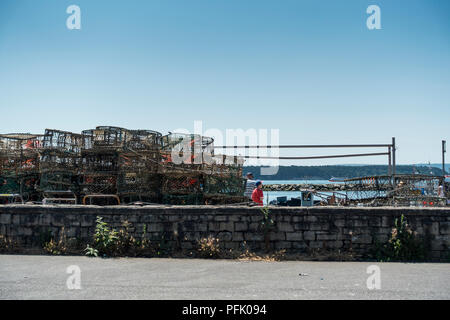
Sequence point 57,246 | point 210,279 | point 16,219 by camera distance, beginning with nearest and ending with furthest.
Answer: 1. point 210,279
2. point 57,246
3. point 16,219

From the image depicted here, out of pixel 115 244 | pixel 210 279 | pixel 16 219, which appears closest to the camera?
pixel 210 279

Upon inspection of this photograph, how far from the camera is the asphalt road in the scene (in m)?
6.39

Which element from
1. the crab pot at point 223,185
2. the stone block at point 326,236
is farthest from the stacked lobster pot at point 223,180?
the stone block at point 326,236

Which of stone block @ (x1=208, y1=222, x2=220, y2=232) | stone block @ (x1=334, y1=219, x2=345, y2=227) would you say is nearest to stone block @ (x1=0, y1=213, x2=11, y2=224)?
stone block @ (x1=208, y1=222, x2=220, y2=232)

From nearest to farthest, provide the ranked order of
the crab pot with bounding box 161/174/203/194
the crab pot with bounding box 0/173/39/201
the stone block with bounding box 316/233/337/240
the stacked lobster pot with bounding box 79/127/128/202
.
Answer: the stone block with bounding box 316/233/337/240 < the crab pot with bounding box 161/174/203/194 < the stacked lobster pot with bounding box 79/127/128/202 < the crab pot with bounding box 0/173/39/201

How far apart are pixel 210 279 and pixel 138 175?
5742 millimetres

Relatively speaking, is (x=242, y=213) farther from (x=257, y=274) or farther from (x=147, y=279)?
(x=147, y=279)

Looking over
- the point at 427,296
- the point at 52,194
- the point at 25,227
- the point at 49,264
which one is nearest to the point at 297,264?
the point at 427,296

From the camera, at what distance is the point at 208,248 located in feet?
31.6

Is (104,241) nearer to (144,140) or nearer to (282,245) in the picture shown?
(282,245)

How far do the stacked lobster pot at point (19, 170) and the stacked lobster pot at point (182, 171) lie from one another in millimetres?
4823

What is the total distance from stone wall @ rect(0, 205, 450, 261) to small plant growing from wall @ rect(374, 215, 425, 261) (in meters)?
0.15

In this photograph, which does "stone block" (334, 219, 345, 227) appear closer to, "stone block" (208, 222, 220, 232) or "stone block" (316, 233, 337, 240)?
"stone block" (316, 233, 337, 240)

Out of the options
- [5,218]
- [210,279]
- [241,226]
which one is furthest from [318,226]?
[5,218]
